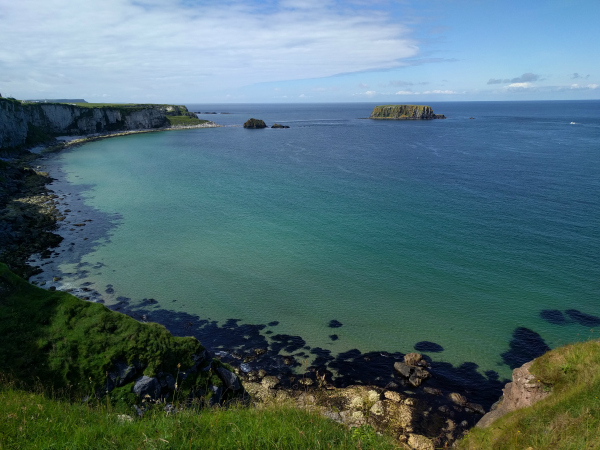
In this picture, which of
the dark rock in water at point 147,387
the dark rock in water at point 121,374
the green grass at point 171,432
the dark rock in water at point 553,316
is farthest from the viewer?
the dark rock in water at point 553,316

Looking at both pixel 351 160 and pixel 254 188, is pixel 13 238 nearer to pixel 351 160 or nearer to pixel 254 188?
pixel 254 188

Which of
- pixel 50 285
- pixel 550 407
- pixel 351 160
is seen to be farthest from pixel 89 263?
pixel 351 160

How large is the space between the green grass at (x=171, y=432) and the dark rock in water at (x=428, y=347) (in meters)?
16.5

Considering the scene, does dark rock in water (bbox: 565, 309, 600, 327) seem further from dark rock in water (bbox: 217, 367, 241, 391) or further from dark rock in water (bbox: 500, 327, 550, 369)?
dark rock in water (bbox: 217, 367, 241, 391)

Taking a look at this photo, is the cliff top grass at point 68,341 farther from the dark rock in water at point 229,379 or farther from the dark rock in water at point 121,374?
the dark rock in water at point 229,379

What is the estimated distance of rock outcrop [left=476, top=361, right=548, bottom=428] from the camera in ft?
53.0

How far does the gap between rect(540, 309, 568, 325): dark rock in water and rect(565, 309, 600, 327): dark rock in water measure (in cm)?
70

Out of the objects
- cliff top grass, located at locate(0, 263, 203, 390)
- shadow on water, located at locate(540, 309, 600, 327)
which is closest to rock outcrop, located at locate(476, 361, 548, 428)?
shadow on water, located at locate(540, 309, 600, 327)

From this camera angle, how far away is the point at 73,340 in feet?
52.0

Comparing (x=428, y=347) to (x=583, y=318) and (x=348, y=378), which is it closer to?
(x=348, y=378)

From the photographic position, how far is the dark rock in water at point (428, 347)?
81.4 ft

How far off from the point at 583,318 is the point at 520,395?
51.1 ft

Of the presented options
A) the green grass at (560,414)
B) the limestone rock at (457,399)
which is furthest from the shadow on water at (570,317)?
the green grass at (560,414)

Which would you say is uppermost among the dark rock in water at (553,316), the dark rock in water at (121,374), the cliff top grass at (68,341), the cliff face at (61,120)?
the cliff face at (61,120)
